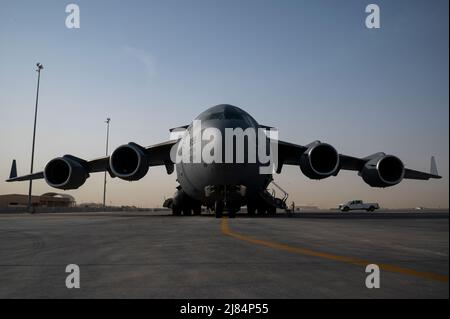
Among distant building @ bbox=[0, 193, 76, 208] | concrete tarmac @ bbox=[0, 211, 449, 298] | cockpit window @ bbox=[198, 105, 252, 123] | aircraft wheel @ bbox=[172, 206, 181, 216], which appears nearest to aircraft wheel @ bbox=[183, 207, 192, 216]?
aircraft wheel @ bbox=[172, 206, 181, 216]

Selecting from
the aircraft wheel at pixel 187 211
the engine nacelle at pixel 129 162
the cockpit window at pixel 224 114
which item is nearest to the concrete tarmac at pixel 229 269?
the cockpit window at pixel 224 114

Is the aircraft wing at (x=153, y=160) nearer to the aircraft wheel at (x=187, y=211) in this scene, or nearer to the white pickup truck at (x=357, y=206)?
the aircraft wheel at (x=187, y=211)

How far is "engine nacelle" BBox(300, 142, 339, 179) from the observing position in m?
18.0

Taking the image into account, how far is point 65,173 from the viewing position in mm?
20500

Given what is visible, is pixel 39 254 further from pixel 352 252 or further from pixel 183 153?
pixel 183 153

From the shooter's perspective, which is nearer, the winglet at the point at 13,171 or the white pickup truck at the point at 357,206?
the winglet at the point at 13,171

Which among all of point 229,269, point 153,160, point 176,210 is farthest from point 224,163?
point 229,269

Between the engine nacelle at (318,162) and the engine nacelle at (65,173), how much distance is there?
11699mm

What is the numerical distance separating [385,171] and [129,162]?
13093 millimetres

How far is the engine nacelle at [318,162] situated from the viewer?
18.0 metres

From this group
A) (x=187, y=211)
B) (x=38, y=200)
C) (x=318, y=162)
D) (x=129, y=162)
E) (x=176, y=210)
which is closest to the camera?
(x=318, y=162)

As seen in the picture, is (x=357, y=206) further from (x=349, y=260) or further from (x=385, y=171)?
(x=349, y=260)

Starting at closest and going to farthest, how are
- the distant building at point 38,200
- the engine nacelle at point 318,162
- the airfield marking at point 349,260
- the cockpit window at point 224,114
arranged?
the airfield marking at point 349,260 → the cockpit window at point 224,114 → the engine nacelle at point 318,162 → the distant building at point 38,200

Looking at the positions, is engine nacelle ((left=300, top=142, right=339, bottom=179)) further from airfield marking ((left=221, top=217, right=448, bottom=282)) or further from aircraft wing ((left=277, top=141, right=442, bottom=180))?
airfield marking ((left=221, top=217, right=448, bottom=282))
